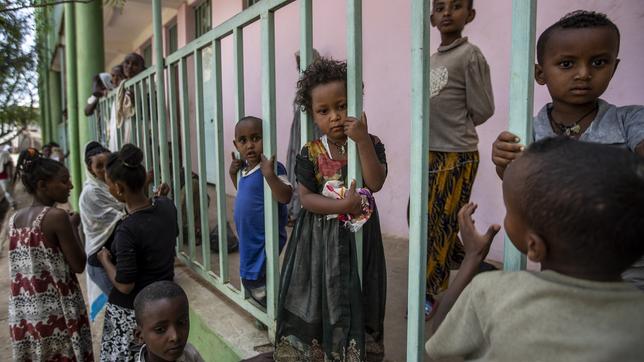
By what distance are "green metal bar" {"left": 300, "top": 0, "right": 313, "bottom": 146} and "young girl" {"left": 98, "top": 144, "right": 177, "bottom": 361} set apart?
3.38 ft

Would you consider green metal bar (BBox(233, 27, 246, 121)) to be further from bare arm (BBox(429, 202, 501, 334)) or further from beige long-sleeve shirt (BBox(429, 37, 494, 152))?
bare arm (BBox(429, 202, 501, 334))

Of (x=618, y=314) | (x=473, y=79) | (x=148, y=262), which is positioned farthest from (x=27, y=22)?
(x=618, y=314)

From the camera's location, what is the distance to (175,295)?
1.69 meters

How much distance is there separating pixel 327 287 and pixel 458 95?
1319mm

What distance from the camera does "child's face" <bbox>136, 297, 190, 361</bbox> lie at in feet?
5.29

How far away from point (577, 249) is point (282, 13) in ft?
17.8

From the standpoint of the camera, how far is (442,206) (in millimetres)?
2279

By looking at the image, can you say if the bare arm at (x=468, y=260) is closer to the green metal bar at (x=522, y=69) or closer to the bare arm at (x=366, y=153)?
the green metal bar at (x=522, y=69)

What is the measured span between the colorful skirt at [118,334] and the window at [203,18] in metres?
5.90

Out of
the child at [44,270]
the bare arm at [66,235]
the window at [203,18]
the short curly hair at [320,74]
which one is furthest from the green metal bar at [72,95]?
the short curly hair at [320,74]

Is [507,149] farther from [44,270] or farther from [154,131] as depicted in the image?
[154,131]

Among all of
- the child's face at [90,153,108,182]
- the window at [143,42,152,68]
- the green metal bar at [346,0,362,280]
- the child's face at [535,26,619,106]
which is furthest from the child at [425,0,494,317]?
the window at [143,42,152,68]

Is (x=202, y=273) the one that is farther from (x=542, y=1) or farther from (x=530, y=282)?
(x=542, y=1)

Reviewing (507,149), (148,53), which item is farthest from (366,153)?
(148,53)
